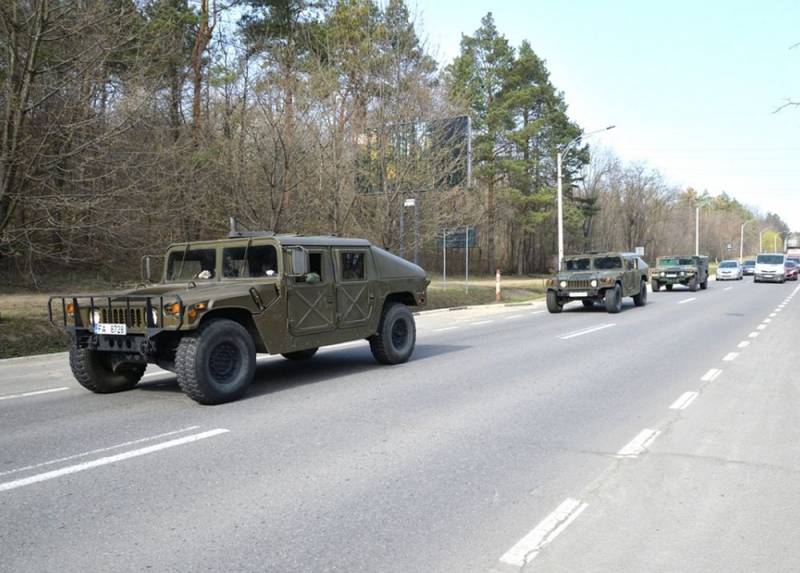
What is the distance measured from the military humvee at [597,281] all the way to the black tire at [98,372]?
45.3 feet

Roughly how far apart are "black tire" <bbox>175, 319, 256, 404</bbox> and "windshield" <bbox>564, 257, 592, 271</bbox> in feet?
48.6

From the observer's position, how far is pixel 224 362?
7.26 m

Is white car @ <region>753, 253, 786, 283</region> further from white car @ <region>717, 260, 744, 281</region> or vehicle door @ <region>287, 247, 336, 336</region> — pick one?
vehicle door @ <region>287, 247, 336, 336</region>

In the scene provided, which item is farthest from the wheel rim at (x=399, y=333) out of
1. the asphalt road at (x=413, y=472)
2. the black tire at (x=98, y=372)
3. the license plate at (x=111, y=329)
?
the license plate at (x=111, y=329)

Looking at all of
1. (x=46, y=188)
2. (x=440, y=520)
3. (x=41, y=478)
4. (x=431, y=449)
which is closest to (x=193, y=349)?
(x=41, y=478)

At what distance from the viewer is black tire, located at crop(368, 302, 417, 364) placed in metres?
9.64

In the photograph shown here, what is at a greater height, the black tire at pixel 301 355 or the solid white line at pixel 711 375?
the black tire at pixel 301 355

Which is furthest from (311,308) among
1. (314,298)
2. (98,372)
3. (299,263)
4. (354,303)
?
(98,372)

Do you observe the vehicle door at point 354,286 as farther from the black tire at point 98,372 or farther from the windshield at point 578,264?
the windshield at point 578,264

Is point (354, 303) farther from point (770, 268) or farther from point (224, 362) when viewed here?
point (770, 268)

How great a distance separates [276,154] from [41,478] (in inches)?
612

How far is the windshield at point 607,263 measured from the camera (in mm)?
19906

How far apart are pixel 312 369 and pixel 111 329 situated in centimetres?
317

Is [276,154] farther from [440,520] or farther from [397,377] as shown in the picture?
[440,520]
